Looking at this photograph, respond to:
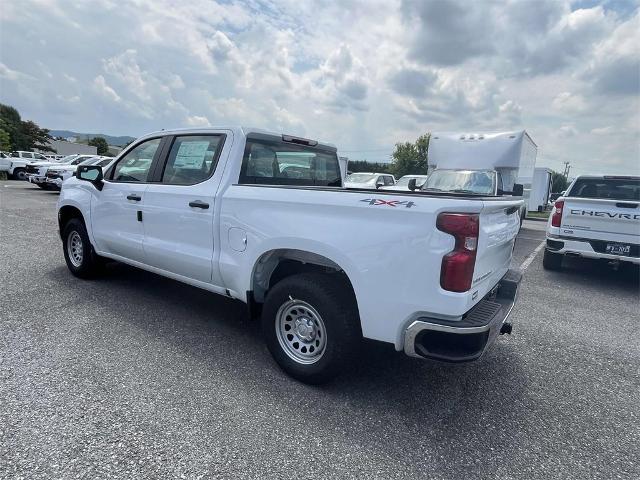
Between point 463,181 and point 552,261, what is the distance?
3.85 meters

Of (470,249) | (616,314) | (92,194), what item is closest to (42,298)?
(92,194)

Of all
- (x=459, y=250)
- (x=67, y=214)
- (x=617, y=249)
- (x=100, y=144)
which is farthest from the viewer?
(x=100, y=144)

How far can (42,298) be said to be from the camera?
4.53 m

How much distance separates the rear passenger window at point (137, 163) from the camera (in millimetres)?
4250

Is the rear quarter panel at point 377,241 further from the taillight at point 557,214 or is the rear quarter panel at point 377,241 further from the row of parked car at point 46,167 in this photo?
the row of parked car at point 46,167

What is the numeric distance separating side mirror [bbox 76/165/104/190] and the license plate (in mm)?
7257

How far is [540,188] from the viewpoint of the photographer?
2159 centimetres

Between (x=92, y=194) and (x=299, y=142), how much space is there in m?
2.64

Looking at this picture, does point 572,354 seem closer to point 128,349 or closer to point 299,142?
point 299,142

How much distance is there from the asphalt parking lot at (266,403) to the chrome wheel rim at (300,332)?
9.2 inches

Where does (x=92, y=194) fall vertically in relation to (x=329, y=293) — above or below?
above

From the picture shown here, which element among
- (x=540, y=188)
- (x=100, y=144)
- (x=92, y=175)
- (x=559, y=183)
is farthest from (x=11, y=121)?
(x=559, y=183)

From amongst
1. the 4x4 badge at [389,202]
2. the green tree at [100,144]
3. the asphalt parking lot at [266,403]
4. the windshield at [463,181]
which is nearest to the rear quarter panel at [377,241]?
the 4x4 badge at [389,202]

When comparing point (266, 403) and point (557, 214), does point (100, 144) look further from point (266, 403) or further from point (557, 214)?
point (266, 403)
